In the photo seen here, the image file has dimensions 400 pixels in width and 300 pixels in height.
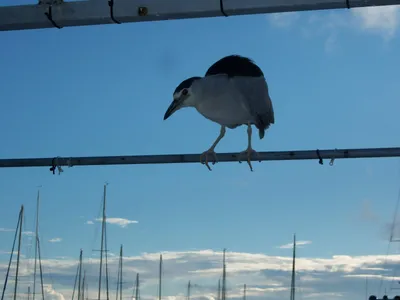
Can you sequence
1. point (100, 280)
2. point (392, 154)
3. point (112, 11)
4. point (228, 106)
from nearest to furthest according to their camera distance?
point (392, 154), point (112, 11), point (228, 106), point (100, 280)

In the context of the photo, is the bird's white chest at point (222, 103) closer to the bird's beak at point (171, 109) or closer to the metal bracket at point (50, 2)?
the bird's beak at point (171, 109)

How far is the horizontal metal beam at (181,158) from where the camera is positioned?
612cm

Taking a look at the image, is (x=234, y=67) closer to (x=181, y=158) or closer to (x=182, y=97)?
(x=182, y=97)

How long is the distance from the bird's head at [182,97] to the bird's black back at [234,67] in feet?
1.40

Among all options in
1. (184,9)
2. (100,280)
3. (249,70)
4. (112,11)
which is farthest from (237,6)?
(100,280)

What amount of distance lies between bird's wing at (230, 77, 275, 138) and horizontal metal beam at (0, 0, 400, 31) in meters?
1.86

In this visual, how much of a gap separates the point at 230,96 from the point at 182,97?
501 mm

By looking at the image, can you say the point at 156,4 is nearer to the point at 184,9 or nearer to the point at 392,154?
the point at 184,9

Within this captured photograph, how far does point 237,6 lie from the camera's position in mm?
6172

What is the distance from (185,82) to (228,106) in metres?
0.52

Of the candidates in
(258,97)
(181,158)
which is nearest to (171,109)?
(258,97)

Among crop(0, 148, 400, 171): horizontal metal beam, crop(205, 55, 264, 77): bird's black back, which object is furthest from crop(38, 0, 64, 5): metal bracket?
crop(205, 55, 264, 77): bird's black back

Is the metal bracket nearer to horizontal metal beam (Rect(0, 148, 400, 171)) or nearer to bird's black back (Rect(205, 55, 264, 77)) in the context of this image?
horizontal metal beam (Rect(0, 148, 400, 171))

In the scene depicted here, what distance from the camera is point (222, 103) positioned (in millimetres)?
7828
